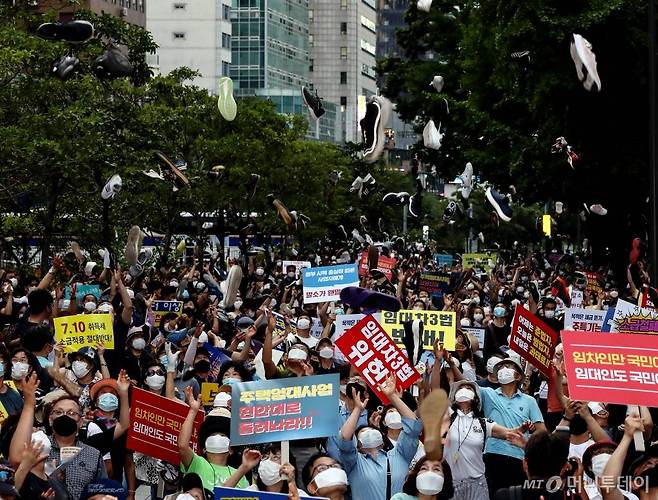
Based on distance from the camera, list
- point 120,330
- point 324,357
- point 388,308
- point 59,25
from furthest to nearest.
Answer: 1. point 59,25
2. point 388,308
3. point 120,330
4. point 324,357

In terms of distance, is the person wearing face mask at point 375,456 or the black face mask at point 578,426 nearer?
the person wearing face mask at point 375,456

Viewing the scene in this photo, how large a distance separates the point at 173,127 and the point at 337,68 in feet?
336

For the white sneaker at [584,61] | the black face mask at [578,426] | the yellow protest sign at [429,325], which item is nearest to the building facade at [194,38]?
the white sneaker at [584,61]

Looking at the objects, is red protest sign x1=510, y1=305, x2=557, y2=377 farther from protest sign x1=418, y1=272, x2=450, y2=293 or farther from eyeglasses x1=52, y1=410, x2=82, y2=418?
protest sign x1=418, y1=272, x2=450, y2=293

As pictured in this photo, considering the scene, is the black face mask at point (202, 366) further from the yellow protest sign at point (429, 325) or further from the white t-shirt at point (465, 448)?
the white t-shirt at point (465, 448)

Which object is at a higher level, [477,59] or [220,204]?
[477,59]

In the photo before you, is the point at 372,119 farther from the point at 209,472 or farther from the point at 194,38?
the point at 194,38

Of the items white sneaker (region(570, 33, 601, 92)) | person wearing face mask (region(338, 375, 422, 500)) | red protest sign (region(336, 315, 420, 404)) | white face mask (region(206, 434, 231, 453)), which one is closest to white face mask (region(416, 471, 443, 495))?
person wearing face mask (region(338, 375, 422, 500))

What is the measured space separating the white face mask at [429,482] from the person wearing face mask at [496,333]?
27.5ft

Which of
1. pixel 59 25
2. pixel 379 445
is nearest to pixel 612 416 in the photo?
pixel 379 445

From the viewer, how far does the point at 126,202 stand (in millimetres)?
35594

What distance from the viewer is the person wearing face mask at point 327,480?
790 cm

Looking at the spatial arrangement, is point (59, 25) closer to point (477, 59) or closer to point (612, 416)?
point (612, 416)

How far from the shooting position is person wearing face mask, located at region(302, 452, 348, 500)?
790 cm
